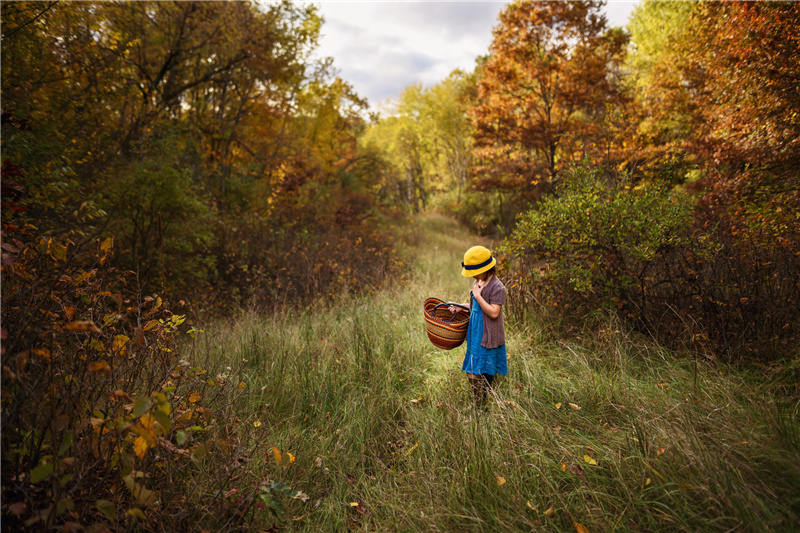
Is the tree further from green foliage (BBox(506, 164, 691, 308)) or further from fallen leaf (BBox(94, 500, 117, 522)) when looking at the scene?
fallen leaf (BBox(94, 500, 117, 522))

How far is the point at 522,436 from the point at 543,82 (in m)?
11.2

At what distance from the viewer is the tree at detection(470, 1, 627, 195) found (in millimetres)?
10430

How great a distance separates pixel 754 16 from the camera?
4832mm

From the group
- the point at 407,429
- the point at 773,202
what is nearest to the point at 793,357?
the point at 773,202

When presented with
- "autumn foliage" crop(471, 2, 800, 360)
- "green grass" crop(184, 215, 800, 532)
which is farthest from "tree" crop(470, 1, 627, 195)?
"green grass" crop(184, 215, 800, 532)

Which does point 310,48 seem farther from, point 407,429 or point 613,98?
point 407,429

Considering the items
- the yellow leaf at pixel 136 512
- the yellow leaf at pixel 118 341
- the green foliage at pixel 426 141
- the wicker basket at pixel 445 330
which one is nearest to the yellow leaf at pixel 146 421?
the yellow leaf at pixel 136 512

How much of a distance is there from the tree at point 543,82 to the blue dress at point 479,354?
799 cm

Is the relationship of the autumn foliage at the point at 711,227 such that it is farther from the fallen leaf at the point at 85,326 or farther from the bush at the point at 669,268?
the fallen leaf at the point at 85,326

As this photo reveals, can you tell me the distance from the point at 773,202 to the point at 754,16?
2.75 meters

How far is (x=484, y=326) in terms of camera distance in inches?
123

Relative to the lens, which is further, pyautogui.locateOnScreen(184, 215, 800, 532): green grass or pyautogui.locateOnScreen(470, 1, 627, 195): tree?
pyautogui.locateOnScreen(470, 1, 627, 195): tree

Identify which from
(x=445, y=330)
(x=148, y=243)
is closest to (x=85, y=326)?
(x=445, y=330)

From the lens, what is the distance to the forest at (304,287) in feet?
6.14
